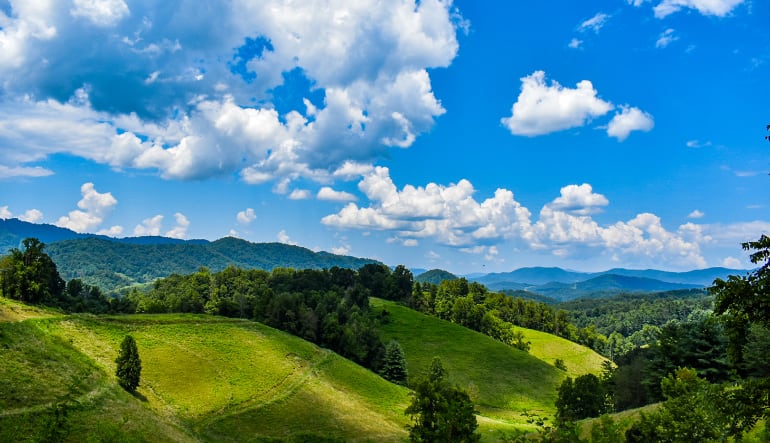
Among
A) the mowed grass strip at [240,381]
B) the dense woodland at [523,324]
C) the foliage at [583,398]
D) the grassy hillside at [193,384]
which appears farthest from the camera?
the foliage at [583,398]

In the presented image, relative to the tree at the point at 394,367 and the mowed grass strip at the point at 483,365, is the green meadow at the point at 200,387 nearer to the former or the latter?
the mowed grass strip at the point at 483,365

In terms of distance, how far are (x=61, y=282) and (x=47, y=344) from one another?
94116 mm

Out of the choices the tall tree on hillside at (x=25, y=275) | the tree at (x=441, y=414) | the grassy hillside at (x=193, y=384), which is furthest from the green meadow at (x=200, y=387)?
the tall tree on hillside at (x=25, y=275)

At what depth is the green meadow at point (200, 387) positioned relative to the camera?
3731 centimetres

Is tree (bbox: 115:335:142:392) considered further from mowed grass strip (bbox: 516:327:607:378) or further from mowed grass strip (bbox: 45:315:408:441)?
mowed grass strip (bbox: 516:327:607:378)

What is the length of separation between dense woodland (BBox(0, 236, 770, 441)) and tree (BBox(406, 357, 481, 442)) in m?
0.66

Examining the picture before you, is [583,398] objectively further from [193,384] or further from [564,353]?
[564,353]

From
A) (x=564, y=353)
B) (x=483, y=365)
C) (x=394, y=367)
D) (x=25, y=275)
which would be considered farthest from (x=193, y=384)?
(x=564, y=353)

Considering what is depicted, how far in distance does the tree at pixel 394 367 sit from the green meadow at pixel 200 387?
38.2 ft

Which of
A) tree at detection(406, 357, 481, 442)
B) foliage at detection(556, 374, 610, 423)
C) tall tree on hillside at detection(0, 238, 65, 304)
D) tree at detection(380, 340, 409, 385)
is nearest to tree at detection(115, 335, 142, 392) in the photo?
tall tree on hillside at detection(0, 238, 65, 304)

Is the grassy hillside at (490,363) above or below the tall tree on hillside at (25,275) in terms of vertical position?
below

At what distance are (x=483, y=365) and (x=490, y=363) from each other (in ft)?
9.48

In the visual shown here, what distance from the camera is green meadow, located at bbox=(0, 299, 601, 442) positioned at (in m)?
37.3

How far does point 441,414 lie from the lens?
3669cm
